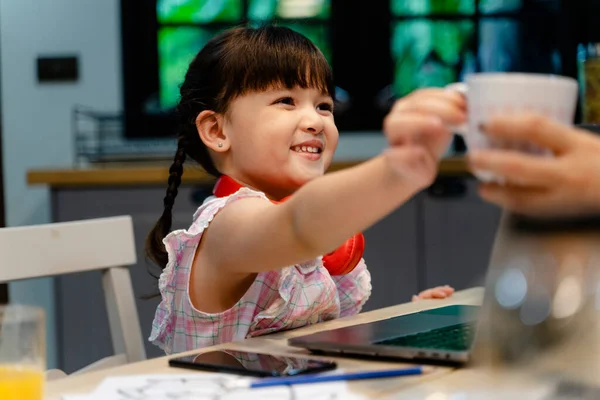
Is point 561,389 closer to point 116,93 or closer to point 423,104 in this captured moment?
point 423,104

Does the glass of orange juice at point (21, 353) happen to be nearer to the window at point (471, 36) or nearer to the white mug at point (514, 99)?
the white mug at point (514, 99)

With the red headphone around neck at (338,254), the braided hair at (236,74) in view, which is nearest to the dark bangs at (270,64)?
the braided hair at (236,74)

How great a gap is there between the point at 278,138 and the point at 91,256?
333mm

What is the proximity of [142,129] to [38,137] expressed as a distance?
33 centimetres

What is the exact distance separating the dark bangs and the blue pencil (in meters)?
0.52

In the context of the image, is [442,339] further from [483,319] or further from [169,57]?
[169,57]

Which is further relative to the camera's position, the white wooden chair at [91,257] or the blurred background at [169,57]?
the blurred background at [169,57]

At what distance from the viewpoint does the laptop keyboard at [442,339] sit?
0.74m

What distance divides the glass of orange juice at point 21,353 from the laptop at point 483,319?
0.25 meters

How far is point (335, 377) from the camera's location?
2.20 ft

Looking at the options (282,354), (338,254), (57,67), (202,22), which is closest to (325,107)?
(338,254)

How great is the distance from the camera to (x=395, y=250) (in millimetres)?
2395

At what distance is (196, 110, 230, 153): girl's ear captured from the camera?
45.4 inches

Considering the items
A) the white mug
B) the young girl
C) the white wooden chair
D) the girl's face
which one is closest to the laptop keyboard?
the young girl
